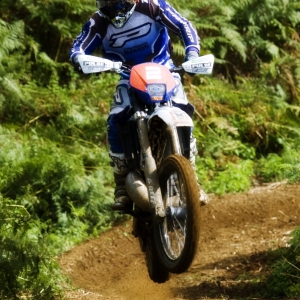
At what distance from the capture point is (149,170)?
568cm

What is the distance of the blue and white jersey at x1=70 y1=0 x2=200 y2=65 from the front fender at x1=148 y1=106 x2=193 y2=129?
844mm

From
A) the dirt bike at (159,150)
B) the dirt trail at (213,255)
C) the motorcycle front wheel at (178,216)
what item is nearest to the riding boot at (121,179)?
the dirt bike at (159,150)

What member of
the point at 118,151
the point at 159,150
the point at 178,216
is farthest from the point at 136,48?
the point at 178,216

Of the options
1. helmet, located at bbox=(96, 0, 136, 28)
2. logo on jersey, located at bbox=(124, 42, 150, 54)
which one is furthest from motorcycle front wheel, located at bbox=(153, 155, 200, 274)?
helmet, located at bbox=(96, 0, 136, 28)

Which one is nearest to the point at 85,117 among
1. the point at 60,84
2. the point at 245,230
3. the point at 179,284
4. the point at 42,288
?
the point at 60,84

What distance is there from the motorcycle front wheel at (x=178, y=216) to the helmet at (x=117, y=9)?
4.46ft

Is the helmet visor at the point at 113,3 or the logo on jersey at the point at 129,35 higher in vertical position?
the helmet visor at the point at 113,3

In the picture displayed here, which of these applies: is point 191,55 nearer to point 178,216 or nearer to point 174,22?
point 174,22

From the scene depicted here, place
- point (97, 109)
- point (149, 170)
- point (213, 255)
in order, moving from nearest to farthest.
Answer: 1. point (149, 170)
2. point (213, 255)
3. point (97, 109)

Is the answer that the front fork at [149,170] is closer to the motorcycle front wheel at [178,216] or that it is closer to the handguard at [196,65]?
the motorcycle front wheel at [178,216]

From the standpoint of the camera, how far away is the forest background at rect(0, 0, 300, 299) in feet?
28.8

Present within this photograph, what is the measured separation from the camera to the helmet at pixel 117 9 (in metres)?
5.97

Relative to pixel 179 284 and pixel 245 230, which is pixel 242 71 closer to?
pixel 245 230

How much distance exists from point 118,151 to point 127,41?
94 cm
